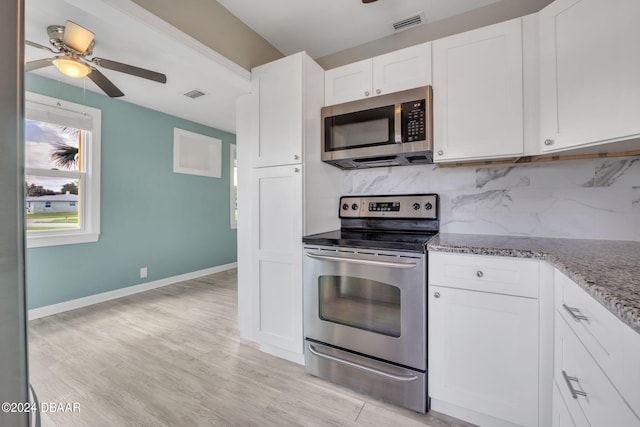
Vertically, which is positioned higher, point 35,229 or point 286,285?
point 35,229

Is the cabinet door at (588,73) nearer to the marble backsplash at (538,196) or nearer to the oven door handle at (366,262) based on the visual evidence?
the marble backsplash at (538,196)

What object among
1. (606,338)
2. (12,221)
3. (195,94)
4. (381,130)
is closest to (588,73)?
(381,130)

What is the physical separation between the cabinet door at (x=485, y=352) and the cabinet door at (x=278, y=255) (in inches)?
35.5

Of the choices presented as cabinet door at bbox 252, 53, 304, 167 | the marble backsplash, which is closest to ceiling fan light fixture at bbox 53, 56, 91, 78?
cabinet door at bbox 252, 53, 304, 167

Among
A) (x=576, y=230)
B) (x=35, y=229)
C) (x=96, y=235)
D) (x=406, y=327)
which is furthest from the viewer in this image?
(x=96, y=235)

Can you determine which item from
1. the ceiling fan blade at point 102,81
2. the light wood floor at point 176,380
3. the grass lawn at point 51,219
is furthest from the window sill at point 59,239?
the ceiling fan blade at point 102,81

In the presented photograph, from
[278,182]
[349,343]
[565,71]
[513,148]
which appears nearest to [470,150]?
[513,148]

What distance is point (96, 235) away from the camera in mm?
3174

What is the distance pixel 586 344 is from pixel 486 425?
868 millimetres

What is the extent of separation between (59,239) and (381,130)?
11.7ft

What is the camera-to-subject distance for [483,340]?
1.31m

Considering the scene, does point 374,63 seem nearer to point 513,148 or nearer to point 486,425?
point 513,148

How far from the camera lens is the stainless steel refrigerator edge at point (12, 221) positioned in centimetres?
44

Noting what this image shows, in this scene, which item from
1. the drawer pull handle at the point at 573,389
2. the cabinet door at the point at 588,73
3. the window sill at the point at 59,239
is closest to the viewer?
the drawer pull handle at the point at 573,389
